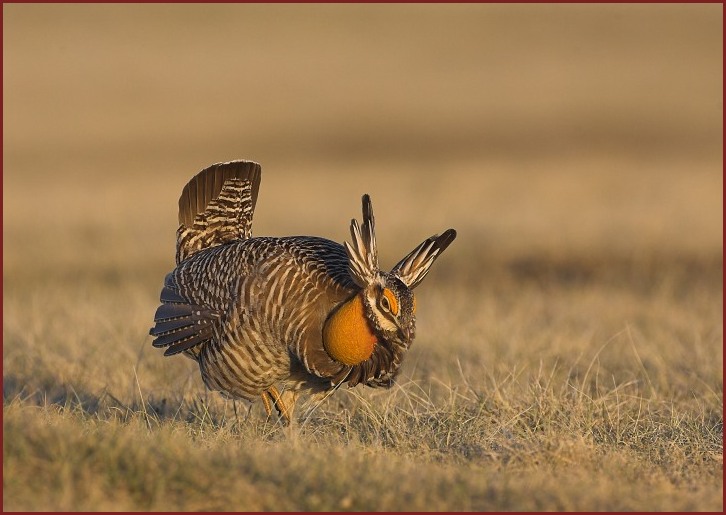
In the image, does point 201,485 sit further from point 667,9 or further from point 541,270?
point 667,9

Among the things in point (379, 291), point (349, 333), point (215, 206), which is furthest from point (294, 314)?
point (215, 206)

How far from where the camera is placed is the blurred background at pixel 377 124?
1238 centimetres

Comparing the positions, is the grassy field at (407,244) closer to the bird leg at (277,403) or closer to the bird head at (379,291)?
the bird leg at (277,403)

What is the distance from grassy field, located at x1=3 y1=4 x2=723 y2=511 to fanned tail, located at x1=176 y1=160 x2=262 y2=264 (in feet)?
2.55

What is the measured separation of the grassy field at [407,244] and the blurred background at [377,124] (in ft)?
0.26

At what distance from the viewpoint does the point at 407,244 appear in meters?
11.7

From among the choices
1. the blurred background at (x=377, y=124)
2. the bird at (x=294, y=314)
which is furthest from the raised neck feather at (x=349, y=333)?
the blurred background at (x=377, y=124)

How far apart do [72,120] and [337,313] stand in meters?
20.6

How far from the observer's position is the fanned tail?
671 cm

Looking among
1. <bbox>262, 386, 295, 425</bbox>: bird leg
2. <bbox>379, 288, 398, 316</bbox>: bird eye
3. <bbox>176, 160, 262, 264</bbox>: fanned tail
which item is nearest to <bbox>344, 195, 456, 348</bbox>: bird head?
<bbox>379, 288, 398, 316</bbox>: bird eye

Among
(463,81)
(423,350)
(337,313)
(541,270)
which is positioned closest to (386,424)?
(337,313)

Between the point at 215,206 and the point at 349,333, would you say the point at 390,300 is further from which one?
the point at 215,206

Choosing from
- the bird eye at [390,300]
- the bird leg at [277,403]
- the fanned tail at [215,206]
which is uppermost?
the fanned tail at [215,206]

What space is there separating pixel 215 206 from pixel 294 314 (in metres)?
1.64
